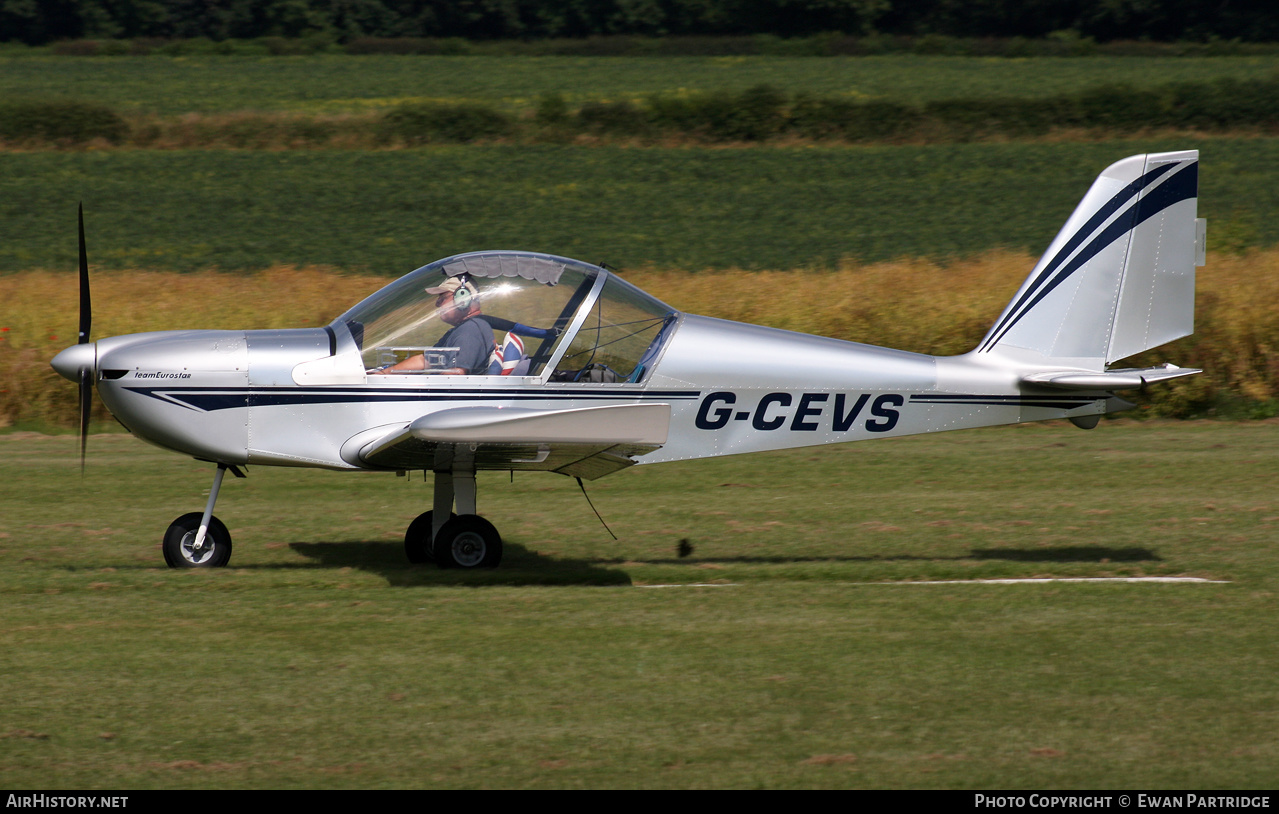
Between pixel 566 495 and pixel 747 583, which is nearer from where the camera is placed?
pixel 747 583

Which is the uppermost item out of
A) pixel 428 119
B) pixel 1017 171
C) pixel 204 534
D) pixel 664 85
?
pixel 664 85

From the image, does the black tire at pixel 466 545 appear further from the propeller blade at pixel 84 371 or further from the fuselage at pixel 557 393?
the propeller blade at pixel 84 371

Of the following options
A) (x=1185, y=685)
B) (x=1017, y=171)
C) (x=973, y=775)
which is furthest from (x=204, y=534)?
(x=1017, y=171)

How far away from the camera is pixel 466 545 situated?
7848 millimetres

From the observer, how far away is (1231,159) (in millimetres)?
34094

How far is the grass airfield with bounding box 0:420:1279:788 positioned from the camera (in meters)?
4.70

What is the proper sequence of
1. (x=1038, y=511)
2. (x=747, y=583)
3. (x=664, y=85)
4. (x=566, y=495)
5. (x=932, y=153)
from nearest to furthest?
(x=747, y=583)
(x=1038, y=511)
(x=566, y=495)
(x=932, y=153)
(x=664, y=85)

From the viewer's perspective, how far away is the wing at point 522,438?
6621 millimetres

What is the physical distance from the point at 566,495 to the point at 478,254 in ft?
11.8

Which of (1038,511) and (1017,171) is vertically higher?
(1017,171)

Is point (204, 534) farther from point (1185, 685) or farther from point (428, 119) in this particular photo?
point (428, 119)

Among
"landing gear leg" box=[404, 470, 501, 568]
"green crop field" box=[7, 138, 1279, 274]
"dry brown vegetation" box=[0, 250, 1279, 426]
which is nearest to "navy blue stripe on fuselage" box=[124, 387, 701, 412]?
"landing gear leg" box=[404, 470, 501, 568]

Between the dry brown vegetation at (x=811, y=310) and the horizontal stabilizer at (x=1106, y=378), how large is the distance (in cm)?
718

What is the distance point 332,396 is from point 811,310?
Answer: 8942 mm
